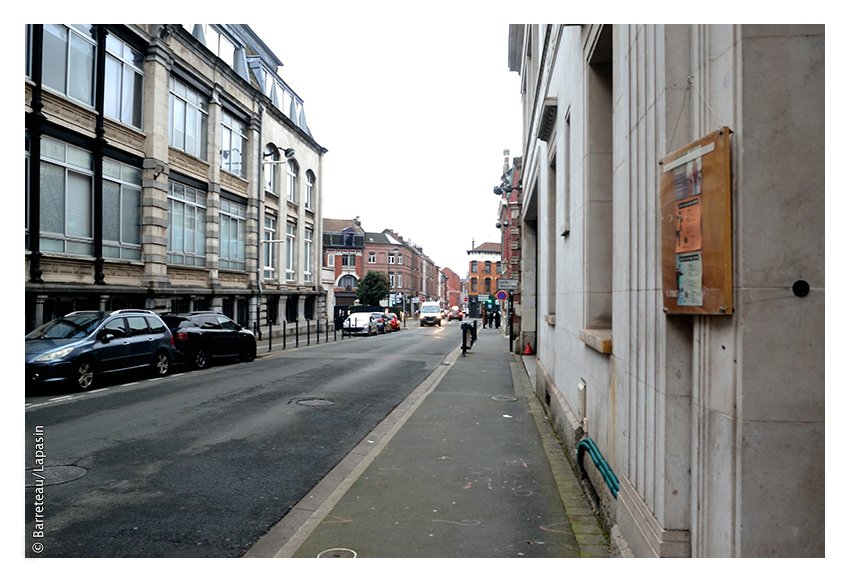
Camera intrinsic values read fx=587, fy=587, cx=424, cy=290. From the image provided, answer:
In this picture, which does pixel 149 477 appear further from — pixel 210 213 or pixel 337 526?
pixel 210 213

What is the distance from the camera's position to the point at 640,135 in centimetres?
402

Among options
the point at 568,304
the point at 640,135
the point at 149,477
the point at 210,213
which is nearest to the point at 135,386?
the point at 149,477

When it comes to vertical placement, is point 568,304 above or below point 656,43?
below

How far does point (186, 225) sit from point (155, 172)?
140 inches

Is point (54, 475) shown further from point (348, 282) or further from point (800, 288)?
point (348, 282)

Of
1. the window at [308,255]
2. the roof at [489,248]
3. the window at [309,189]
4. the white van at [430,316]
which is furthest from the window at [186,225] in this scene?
the roof at [489,248]

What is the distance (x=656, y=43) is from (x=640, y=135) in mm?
595

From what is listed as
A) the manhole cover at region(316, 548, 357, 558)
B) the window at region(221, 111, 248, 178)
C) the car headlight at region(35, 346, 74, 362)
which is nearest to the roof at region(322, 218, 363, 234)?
the window at region(221, 111, 248, 178)

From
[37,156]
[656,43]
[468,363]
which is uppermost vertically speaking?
[37,156]

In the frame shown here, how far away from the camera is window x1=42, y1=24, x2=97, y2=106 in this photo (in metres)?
17.1

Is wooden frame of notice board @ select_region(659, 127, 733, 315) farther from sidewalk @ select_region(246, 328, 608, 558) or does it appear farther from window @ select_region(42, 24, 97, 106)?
window @ select_region(42, 24, 97, 106)

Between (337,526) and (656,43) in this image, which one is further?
(337,526)

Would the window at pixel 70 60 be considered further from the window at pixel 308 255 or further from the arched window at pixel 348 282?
the arched window at pixel 348 282

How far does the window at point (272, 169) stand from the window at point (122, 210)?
39.0ft
